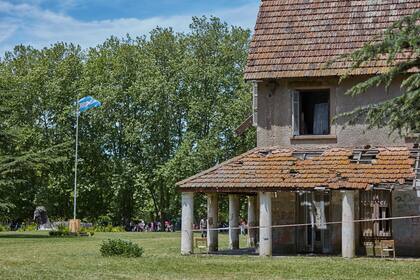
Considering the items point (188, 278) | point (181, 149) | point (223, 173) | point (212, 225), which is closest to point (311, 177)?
point (223, 173)

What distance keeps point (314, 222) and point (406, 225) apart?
9.92ft

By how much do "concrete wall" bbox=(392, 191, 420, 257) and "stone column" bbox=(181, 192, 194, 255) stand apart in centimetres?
650

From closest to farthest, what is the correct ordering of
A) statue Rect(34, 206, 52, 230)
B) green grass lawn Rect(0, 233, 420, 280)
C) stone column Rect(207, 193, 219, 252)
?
green grass lawn Rect(0, 233, 420, 280) < stone column Rect(207, 193, 219, 252) < statue Rect(34, 206, 52, 230)

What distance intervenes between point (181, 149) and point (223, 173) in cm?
3299

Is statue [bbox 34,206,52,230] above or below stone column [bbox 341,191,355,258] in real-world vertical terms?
above

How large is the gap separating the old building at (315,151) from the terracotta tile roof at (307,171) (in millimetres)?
33

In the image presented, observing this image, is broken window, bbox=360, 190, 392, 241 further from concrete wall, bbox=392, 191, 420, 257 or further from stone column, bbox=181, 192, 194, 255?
stone column, bbox=181, 192, 194, 255

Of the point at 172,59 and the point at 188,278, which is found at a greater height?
the point at 172,59

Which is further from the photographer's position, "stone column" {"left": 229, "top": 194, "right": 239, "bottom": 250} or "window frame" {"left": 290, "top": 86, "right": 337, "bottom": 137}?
"stone column" {"left": 229, "top": 194, "right": 239, "bottom": 250}

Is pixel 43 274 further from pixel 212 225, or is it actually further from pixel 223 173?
pixel 212 225

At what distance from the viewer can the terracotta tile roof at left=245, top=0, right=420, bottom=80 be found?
27844mm

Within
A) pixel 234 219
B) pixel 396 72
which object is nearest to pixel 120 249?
pixel 234 219

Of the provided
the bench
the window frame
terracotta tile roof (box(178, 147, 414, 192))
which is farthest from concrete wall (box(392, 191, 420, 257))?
the window frame

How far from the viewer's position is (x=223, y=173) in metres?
26.8
